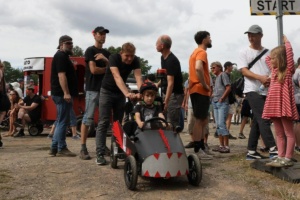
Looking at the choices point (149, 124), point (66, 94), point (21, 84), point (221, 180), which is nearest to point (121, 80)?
point (149, 124)

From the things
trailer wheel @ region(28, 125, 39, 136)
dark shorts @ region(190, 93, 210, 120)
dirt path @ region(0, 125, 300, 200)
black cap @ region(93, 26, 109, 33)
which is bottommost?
dirt path @ region(0, 125, 300, 200)

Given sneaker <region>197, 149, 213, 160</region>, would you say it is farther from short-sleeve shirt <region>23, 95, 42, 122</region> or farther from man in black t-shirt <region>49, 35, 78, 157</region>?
short-sleeve shirt <region>23, 95, 42, 122</region>

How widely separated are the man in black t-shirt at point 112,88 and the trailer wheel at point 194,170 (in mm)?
1537

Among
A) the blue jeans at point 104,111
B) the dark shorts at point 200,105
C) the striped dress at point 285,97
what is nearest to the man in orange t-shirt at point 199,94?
the dark shorts at point 200,105

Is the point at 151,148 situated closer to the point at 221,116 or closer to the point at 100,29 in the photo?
the point at 100,29

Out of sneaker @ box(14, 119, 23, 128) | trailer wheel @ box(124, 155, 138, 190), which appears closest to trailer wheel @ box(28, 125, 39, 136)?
sneaker @ box(14, 119, 23, 128)

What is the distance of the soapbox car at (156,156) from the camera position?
3.99m

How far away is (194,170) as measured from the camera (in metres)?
4.19

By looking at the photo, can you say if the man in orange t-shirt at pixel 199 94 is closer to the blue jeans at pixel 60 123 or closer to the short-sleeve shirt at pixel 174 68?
the short-sleeve shirt at pixel 174 68

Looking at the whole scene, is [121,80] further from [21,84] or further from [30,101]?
[21,84]

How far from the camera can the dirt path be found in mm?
3840

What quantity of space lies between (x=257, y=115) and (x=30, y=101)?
25.7ft

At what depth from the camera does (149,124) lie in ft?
15.1

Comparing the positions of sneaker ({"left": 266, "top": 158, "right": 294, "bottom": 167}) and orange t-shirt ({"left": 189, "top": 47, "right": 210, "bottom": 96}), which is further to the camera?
orange t-shirt ({"left": 189, "top": 47, "right": 210, "bottom": 96})
